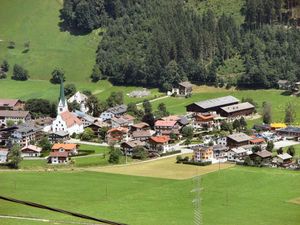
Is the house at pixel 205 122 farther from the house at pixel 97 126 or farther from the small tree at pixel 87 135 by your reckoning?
the small tree at pixel 87 135

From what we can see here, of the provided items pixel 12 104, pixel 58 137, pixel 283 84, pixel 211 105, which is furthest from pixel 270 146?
pixel 12 104

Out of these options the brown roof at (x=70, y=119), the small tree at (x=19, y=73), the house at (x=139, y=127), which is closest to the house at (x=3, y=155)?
the brown roof at (x=70, y=119)

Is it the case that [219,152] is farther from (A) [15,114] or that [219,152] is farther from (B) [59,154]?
(A) [15,114]

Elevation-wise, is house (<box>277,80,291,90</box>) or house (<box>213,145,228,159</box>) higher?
A: house (<box>277,80,291,90</box>)

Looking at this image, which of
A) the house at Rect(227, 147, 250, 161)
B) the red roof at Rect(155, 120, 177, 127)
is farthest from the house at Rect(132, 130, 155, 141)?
the house at Rect(227, 147, 250, 161)

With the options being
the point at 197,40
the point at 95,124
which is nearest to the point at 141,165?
the point at 95,124

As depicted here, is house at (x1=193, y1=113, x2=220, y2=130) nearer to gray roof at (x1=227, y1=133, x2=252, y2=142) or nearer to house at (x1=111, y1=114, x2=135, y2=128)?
house at (x1=111, y1=114, x2=135, y2=128)

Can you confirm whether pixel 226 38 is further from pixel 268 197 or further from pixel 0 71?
pixel 268 197

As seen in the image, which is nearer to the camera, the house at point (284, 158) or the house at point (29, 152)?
the house at point (284, 158)
